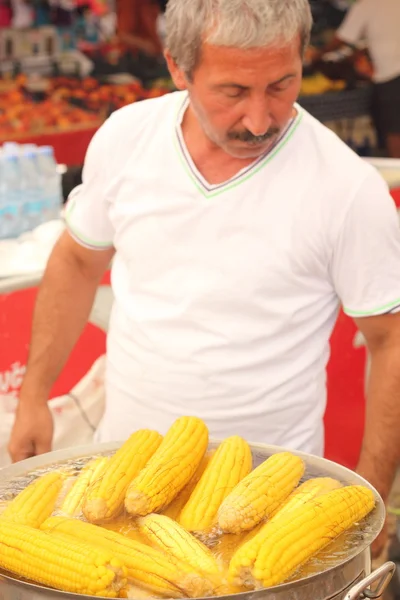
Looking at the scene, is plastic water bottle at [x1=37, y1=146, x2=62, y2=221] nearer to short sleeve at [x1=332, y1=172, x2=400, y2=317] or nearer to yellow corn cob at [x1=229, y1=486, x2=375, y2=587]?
short sleeve at [x1=332, y1=172, x2=400, y2=317]

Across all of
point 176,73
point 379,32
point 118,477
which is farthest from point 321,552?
point 379,32

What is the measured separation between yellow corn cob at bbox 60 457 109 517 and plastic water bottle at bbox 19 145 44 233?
265 cm

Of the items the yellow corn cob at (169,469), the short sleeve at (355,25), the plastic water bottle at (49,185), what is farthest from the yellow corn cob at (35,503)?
the short sleeve at (355,25)

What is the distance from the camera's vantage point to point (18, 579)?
1.26m

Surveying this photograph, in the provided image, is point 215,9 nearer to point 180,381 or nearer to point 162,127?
→ point 162,127

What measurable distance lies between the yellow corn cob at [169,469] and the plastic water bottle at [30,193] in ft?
8.56

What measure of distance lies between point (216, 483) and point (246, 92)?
2.95 feet

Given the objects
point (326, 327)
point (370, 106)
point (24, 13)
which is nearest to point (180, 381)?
point (326, 327)

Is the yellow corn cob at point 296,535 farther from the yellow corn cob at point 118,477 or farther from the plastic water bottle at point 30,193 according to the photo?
the plastic water bottle at point 30,193

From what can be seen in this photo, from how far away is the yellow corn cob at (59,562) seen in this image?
119cm

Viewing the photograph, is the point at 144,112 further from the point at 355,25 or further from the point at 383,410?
the point at 355,25

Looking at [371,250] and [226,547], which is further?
[371,250]

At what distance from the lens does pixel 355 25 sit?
840 centimetres

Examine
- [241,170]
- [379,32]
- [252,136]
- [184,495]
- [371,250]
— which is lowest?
[379,32]
